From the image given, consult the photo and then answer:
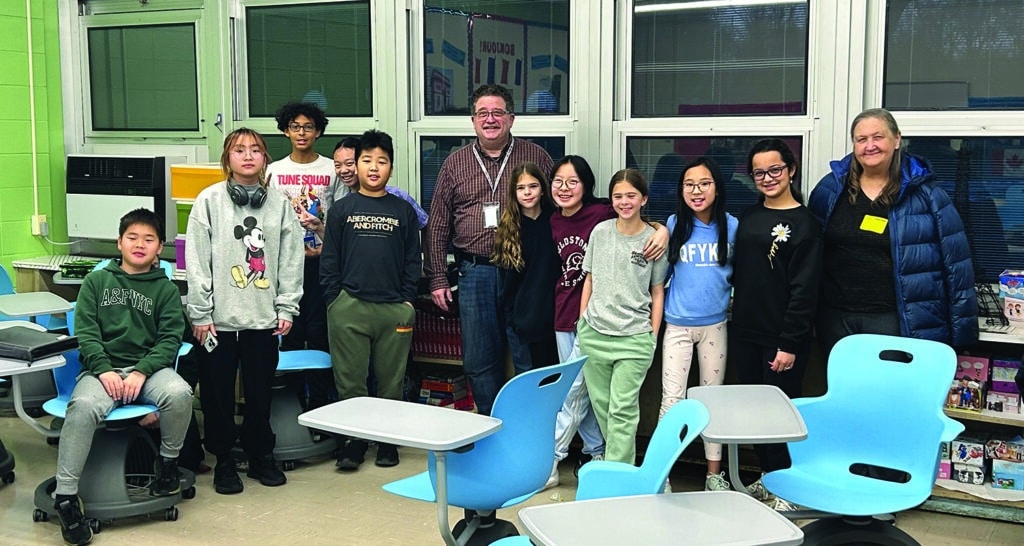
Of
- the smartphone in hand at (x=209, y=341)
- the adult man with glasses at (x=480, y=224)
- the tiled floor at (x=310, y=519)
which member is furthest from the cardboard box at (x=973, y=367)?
the smartphone in hand at (x=209, y=341)

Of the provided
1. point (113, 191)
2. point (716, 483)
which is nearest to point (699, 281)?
point (716, 483)

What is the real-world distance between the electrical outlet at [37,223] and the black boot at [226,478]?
8.29 ft

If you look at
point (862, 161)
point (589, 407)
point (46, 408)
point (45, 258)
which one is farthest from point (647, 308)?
point (45, 258)

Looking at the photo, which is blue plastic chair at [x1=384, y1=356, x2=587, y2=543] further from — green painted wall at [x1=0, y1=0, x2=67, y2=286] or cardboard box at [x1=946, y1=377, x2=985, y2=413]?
green painted wall at [x1=0, y1=0, x2=67, y2=286]

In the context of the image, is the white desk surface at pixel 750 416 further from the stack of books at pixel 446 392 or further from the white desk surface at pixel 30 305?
the white desk surface at pixel 30 305

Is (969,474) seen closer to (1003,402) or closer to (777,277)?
(1003,402)

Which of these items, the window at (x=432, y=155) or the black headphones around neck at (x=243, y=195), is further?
the window at (x=432, y=155)

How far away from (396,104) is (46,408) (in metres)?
2.31

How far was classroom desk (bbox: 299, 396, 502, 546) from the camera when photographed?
2.58 m

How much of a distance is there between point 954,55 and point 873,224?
957 mm

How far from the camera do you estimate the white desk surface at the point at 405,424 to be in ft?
8.46

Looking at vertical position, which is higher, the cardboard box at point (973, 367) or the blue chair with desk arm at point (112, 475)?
the cardboard box at point (973, 367)

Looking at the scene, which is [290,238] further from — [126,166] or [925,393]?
[925,393]

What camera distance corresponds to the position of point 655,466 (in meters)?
2.43
